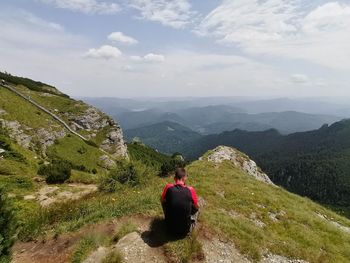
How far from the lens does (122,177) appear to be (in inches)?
952

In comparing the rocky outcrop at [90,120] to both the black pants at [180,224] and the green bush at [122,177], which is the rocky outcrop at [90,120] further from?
the black pants at [180,224]

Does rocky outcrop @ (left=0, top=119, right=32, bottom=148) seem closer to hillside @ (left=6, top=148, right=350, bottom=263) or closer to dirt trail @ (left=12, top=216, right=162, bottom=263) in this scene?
hillside @ (left=6, top=148, right=350, bottom=263)

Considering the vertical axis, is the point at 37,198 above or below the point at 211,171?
below

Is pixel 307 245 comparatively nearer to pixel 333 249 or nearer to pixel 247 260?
pixel 333 249

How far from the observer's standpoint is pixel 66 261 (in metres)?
12.5

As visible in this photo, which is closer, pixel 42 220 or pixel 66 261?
pixel 66 261

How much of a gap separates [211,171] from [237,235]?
14400mm

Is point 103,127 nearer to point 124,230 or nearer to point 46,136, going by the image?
point 46,136

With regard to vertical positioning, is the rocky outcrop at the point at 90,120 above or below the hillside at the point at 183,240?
below

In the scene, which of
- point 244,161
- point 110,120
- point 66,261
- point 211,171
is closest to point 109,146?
point 110,120

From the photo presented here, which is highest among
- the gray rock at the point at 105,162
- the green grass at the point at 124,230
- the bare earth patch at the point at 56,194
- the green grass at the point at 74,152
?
the green grass at the point at 124,230

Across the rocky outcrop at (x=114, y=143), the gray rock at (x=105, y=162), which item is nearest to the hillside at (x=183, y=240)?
the gray rock at (x=105, y=162)

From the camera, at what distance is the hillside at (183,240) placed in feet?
42.9

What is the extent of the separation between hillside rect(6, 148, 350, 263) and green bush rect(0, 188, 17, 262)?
2.33 metres
